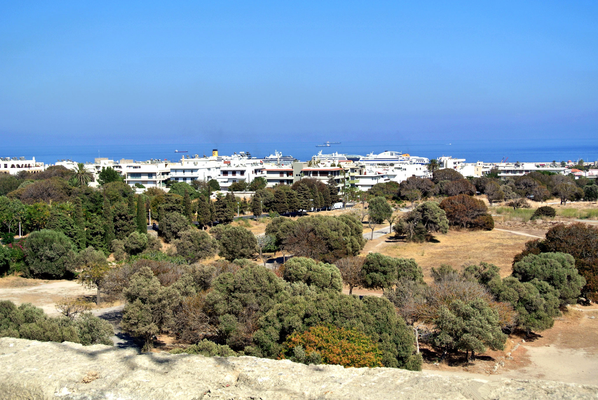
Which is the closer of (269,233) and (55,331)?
(55,331)

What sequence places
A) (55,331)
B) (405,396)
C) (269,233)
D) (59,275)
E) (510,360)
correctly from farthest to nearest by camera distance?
(269,233) < (59,275) < (510,360) < (55,331) < (405,396)

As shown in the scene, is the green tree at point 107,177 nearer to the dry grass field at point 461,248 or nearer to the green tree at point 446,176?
the dry grass field at point 461,248

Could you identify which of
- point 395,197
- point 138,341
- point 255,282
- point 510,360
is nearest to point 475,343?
point 510,360

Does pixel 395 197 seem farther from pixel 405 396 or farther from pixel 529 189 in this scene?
pixel 405 396

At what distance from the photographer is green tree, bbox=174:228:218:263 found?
35781mm

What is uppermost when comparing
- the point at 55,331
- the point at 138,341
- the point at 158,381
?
the point at 158,381

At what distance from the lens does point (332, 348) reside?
1408cm

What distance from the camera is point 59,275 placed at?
109 feet

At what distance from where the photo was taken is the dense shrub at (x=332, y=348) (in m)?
13.7

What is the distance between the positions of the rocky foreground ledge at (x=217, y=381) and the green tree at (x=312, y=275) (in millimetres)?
14845

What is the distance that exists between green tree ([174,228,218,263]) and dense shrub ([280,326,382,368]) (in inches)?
846

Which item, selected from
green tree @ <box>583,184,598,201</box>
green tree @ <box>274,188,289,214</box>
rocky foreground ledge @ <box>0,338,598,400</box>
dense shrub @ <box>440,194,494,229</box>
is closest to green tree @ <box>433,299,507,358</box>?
rocky foreground ledge @ <box>0,338,598,400</box>

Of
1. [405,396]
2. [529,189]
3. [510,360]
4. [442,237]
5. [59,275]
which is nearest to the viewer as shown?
[405,396]

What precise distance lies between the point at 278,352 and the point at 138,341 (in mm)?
7074
